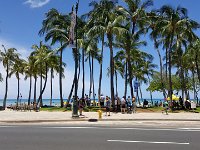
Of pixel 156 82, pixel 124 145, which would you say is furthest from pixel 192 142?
pixel 156 82

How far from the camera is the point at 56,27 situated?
48.7 metres

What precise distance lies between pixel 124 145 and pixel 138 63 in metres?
58.3

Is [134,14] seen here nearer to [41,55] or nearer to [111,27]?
[111,27]

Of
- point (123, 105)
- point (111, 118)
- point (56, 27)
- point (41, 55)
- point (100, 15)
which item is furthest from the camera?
point (41, 55)

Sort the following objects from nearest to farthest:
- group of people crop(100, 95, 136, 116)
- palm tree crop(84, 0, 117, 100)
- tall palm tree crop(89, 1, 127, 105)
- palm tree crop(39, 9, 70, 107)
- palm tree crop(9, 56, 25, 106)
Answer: group of people crop(100, 95, 136, 116)
tall palm tree crop(89, 1, 127, 105)
palm tree crop(84, 0, 117, 100)
palm tree crop(39, 9, 70, 107)
palm tree crop(9, 56, 25, 106)

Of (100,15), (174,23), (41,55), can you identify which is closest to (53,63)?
(41,55)

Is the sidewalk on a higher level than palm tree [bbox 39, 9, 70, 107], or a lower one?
lower

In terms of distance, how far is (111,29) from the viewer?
124ft

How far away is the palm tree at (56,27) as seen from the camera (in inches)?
1833

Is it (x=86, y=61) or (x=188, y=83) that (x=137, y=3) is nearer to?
(x=86, y=61)

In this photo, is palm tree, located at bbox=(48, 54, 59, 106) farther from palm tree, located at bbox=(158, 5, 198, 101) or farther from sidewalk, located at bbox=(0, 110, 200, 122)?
sidewalk, located at bbox=(0, 110, 200, 122)

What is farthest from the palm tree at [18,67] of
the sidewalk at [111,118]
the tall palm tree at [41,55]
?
→ the sidewalk at [111,118]

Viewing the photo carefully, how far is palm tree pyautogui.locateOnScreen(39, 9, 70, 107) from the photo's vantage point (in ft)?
153

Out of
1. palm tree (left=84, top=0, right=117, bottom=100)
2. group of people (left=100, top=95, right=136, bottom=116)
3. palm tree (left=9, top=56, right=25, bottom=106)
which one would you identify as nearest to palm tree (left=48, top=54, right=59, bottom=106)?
palm tree (left=9, top=56, right=25, bottom=106)
